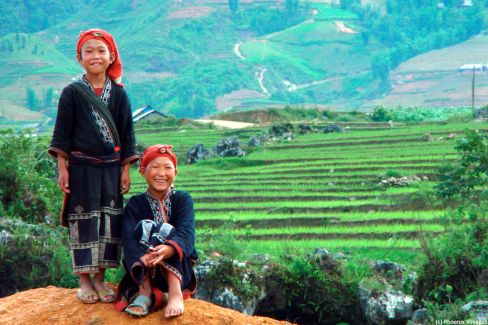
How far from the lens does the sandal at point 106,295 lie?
6.93 m

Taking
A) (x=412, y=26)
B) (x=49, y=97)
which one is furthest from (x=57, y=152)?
(x=412, y=26)

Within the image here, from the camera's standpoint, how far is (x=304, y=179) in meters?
25.1

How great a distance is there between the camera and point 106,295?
6945 millimetres

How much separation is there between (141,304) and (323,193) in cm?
1600

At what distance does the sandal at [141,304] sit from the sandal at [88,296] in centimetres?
44

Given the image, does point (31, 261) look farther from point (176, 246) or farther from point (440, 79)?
point (440, 79)

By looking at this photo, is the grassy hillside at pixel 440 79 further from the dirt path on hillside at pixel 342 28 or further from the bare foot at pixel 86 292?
the bare foot at pixel 86 292

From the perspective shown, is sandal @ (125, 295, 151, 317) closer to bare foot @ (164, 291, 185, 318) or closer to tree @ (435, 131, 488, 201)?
bare foot @ (164, 291, 185, 318)

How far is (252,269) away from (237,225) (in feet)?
25.1

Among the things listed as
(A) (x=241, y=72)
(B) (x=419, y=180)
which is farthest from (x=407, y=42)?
(B) (x=419, y=180)

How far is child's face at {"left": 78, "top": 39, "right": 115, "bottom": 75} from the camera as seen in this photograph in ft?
22.9

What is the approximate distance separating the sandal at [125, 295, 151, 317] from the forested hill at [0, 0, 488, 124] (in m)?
→ 70.1

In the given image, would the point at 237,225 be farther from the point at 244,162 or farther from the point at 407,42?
the point at 407,42

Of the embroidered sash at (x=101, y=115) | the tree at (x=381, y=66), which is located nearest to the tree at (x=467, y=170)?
the embroidered sash at (x=101, y=115)
